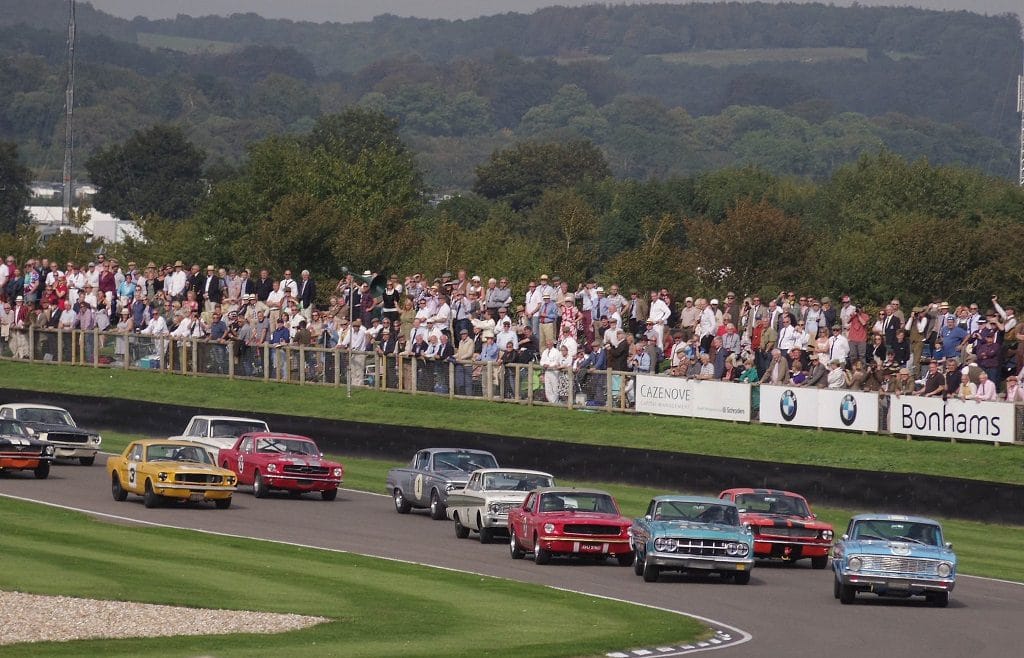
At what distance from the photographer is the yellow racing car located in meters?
32.5

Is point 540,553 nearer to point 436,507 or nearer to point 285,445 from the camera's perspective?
point 436,507

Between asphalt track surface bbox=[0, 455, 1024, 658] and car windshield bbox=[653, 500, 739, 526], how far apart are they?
3.15ft

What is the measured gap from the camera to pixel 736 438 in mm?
38969

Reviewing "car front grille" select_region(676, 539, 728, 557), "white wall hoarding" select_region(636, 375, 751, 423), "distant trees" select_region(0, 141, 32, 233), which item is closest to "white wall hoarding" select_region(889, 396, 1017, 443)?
"white wall hoarding" select_region(636, 375, 751, 423)

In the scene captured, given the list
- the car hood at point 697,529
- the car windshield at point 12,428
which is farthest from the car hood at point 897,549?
the car windshield at point 12,428

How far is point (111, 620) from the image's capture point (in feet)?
62.8

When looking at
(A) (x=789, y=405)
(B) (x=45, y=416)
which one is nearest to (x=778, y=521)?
(A) (x=789, y=405)

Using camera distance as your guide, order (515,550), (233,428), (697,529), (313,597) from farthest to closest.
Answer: (233,428) < (515,550) < (697,529) < (313,597)

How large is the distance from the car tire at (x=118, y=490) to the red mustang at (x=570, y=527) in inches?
378

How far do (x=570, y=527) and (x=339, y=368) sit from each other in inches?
816

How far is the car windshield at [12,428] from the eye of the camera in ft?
120

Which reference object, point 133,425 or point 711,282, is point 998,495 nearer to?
point 133,425

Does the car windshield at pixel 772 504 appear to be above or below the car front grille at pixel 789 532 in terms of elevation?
above

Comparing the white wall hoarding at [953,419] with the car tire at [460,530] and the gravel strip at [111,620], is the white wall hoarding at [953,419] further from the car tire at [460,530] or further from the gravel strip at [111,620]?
the gravel strip at [111,620]
